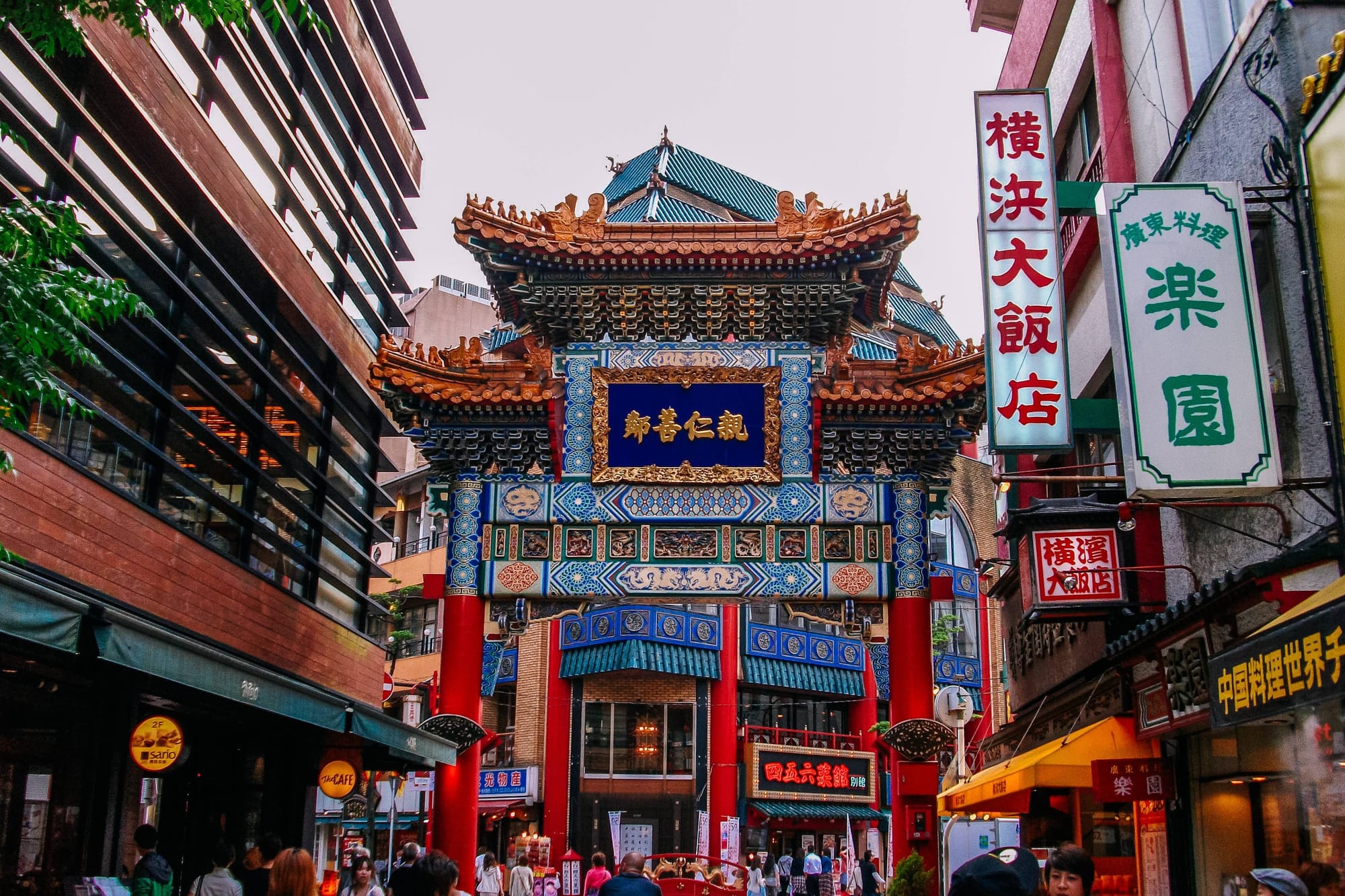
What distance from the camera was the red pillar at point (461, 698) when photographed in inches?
702

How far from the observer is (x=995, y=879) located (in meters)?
4.67

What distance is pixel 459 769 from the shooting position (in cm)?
1817

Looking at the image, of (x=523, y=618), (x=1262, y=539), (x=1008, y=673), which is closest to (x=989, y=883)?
(x=1262, y=539)

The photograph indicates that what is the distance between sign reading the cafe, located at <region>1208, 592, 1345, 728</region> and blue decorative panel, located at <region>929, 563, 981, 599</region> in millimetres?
9283

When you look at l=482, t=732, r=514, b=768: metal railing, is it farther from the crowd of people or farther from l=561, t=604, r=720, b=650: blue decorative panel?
the crowd of people

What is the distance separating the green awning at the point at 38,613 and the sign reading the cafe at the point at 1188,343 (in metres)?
8.12

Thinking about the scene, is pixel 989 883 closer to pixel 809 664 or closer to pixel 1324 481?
pixel 1324 481

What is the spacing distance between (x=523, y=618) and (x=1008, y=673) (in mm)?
8671

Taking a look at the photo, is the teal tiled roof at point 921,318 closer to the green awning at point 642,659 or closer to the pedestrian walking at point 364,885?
the green awning at point 642,659

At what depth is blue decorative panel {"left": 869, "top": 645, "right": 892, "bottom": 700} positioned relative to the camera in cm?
1795

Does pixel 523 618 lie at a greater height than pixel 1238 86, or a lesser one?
lesser

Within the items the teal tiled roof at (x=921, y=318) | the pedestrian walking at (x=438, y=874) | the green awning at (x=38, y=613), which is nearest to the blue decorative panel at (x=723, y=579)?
the green awning at (x=38, y=613)

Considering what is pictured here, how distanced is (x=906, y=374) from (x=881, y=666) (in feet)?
13.9

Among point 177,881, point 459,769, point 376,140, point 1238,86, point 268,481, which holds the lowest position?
point 177,881
